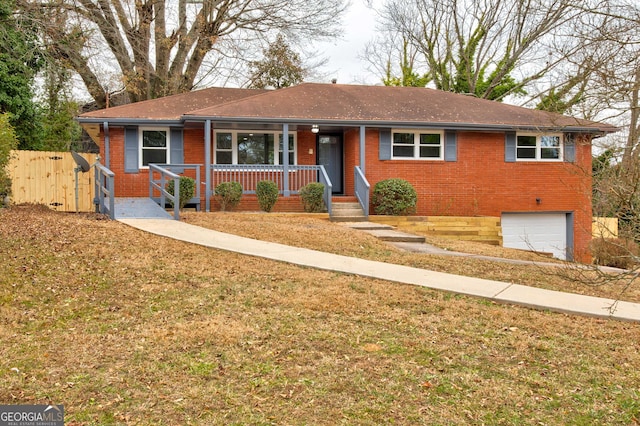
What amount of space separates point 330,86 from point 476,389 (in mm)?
16596

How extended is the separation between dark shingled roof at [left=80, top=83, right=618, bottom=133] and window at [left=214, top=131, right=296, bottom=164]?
111 centimetres

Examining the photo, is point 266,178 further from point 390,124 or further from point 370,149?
point 390,124

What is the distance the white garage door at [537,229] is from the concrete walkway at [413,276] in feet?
34.8

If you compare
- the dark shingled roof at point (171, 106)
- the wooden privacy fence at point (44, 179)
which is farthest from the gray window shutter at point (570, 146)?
the wooden privacy fence at point (44, 179)

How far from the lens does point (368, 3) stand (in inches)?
1079

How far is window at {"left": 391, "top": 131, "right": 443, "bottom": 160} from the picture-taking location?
17.2 metres

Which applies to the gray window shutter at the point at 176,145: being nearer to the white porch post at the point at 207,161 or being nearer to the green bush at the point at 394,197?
the white porch post at the point at 207,161

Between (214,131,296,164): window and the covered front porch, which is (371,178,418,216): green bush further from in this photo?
(214,131,296,164): window

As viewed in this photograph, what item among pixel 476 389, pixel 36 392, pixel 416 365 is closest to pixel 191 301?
pixel 36 392

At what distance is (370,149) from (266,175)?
3.42m

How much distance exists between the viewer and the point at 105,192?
12.4 meters

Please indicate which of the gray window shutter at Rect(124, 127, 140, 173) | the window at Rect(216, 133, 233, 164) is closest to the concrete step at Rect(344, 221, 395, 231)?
the window at Rect(216, 133, 233, 164)

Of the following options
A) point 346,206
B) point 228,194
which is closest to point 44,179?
point 228,194

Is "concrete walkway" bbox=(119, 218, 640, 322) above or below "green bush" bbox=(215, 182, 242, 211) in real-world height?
below
